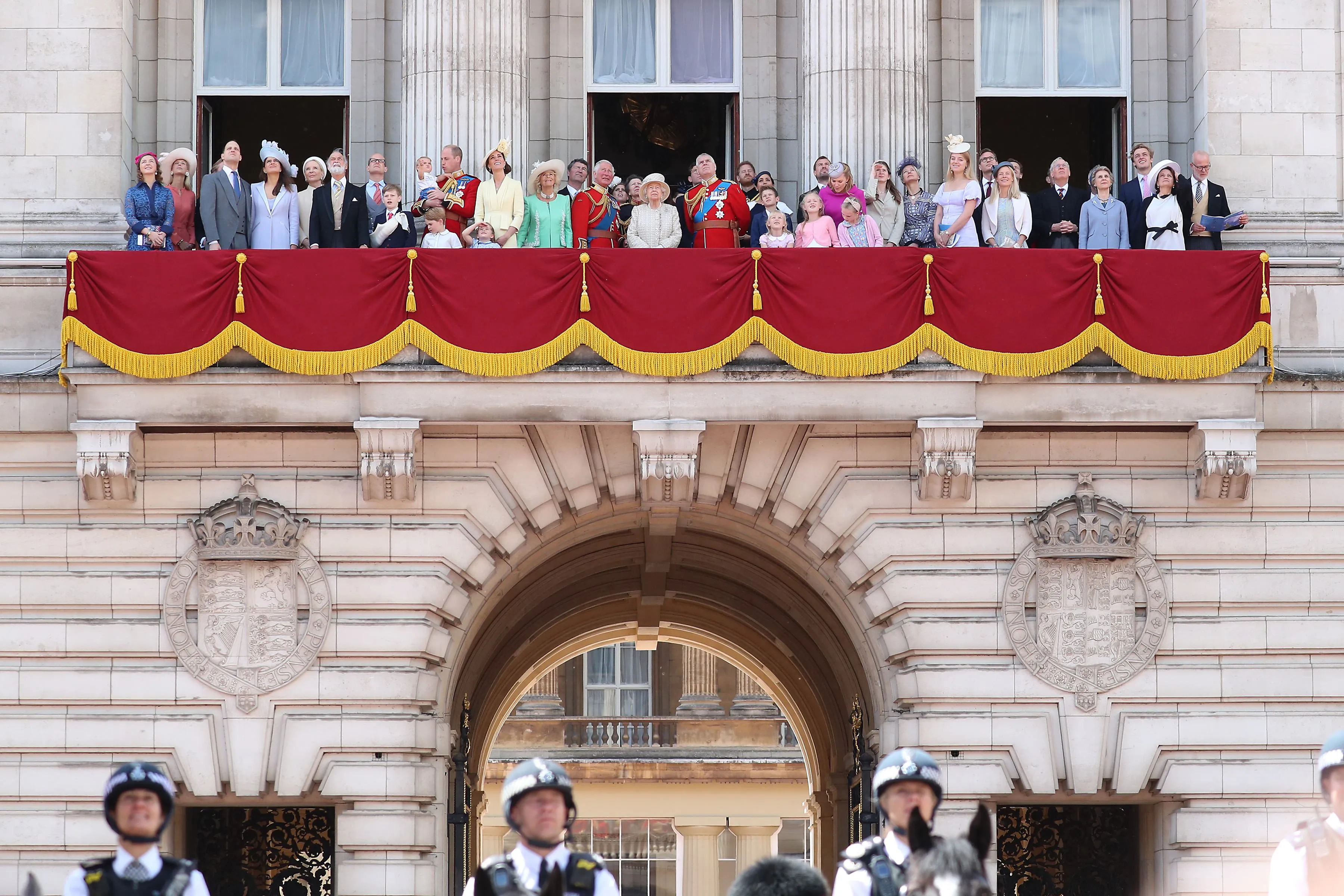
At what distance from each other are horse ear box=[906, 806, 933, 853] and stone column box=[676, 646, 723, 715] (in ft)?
143

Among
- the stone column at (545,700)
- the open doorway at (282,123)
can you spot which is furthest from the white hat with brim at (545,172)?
the stone column at (545,700)

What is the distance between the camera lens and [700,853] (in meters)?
53.8

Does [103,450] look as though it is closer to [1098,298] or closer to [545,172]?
[545,172]

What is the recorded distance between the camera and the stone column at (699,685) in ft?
182

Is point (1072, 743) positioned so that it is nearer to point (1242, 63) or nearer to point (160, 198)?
point (1242, 63)

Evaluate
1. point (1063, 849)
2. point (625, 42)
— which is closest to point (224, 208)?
point (625, 42)

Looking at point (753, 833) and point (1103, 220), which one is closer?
point (1103, 220)

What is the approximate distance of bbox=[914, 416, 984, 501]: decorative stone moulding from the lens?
71.1ft

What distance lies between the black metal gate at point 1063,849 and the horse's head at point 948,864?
12.4m

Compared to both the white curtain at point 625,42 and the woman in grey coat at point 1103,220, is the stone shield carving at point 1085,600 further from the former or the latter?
the white curtain at point 625,42

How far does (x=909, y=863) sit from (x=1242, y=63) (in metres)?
14.4

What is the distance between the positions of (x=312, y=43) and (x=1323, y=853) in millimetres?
16626

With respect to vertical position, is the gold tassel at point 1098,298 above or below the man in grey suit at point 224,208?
below

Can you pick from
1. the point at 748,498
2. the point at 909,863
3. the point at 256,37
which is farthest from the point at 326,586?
the point at 909,863
